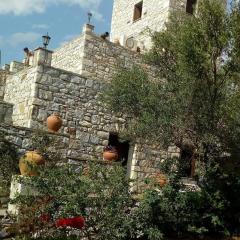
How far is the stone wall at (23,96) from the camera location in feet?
39.5

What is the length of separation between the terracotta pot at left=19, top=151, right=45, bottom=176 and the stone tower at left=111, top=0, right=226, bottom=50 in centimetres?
924

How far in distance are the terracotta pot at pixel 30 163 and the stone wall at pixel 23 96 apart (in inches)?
132

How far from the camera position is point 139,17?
20.5m

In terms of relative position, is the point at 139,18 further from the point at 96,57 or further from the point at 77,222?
the point at 77,222

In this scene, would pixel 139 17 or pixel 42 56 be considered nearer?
pixel 42 56

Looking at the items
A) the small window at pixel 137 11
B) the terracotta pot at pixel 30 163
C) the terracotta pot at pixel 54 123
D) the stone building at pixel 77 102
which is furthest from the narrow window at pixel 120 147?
the small window at pixel 137 11

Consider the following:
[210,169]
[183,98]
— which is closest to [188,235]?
[210,169]

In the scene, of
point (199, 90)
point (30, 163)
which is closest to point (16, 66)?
point (30, 163)

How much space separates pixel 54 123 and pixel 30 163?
3549 mm

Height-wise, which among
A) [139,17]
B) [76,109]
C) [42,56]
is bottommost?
[76,109]

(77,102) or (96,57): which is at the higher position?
(96,57)

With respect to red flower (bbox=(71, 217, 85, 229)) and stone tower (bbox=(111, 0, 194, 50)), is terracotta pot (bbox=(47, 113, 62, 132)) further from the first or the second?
stone tower (bbox=(111, 0, 194, 50))

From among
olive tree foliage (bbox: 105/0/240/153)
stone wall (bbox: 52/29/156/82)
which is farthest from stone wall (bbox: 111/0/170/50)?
olive tree foliage (bbox: 105/0/240/153)

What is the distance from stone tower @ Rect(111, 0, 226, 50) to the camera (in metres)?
18.0
